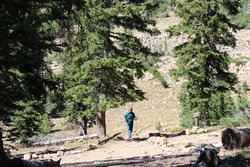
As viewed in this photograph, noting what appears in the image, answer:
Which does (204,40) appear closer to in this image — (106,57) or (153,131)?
(106,57)

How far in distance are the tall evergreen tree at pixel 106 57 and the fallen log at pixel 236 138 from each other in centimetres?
638

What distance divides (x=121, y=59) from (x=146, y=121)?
86.0 feet

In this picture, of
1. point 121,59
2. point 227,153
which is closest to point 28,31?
point 227,153

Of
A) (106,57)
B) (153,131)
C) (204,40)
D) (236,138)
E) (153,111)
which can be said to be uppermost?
(204,40)

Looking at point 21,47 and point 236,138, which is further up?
point 21,47

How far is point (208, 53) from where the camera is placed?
18.1 meters

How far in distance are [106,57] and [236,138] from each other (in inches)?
327

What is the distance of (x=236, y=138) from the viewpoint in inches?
Result: 348

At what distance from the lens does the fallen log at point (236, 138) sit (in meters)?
8.77

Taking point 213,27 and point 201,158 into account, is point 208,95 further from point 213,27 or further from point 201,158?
point 201,158

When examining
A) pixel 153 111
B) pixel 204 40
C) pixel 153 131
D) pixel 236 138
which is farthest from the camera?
pixel 153 111

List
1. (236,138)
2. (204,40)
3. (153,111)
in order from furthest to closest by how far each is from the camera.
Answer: (153,111)
(204,40)
(236,138)

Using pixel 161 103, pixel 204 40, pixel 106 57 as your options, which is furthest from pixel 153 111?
pixel 106 57

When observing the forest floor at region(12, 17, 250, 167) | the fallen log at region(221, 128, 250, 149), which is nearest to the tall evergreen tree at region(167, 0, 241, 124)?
the forest floor at region(12, 17, 250, 167)
